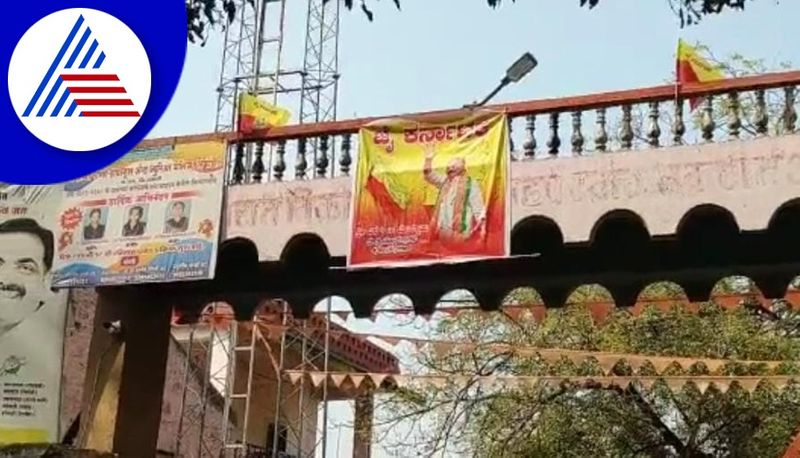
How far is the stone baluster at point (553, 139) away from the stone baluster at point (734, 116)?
1035 millimetres

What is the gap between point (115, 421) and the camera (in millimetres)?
7996

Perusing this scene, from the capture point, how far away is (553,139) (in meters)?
7.06

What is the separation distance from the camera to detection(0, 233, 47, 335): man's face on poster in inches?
314

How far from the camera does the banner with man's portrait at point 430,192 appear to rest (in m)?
6.95

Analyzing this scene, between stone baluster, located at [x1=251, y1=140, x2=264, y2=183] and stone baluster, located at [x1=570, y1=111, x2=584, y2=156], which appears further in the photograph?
stone baluster, located at [x1=251, y1=140, x2=264, y2=183]

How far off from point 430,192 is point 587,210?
3.23 feet

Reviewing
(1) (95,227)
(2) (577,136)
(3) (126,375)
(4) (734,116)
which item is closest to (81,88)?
(1) (95,227)

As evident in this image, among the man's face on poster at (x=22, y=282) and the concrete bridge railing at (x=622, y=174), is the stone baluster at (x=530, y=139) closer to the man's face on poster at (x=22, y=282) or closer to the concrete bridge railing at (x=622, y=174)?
the concrete bridge railing at (x=622, y=174)

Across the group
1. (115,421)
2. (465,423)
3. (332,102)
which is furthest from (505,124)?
(332,102)

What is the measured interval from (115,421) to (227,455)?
11.0 meters

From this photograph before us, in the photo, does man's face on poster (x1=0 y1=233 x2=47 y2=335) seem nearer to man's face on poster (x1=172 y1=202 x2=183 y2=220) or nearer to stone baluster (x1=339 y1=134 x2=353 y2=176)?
man's face on poster (x1=172 y1=202 x2=183 y2=220)

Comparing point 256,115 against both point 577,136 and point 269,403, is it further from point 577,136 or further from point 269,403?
point 269,403

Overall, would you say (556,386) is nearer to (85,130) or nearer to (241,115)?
(241,115)

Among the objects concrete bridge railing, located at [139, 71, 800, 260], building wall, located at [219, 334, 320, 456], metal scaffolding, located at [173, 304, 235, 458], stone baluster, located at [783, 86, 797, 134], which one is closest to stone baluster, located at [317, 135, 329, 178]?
concrete bridge railing, located at [139, 71, 800, 260]
